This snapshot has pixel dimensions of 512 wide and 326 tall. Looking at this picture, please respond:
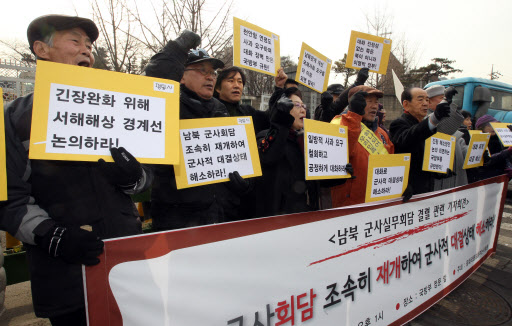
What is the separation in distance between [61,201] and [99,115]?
1.38 ft

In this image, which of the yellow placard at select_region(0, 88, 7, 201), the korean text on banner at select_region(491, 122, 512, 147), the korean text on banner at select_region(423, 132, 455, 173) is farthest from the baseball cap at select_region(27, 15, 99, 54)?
the korean text on banner at select_region(491, 122, 512, 147)

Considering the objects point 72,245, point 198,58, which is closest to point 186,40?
point 198,58

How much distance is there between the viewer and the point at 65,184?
1.43 m

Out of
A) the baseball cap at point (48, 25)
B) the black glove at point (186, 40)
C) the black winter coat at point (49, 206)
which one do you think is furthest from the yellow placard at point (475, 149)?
the baseball cap at point (48, 25)

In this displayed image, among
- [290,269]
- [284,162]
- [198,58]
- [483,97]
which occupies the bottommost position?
[290,269]

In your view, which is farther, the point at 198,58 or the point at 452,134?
the point at 452,134

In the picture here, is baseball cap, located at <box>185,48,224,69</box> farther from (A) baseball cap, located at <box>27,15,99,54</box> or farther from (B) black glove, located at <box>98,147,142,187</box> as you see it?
(B) black glove, located at <box>98,147,142,187</box>

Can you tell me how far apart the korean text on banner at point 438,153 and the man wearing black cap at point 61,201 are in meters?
2.50

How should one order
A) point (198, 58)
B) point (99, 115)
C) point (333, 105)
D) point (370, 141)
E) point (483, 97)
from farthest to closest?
1. point (483, 97)
2. point (333, 105)
3. point (370, 141)
4. point (198, 58)
5. point (99, 115)

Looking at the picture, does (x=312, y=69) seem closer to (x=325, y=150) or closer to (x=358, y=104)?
(x=358, y=104)

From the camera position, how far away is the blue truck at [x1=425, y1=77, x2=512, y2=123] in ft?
25.7

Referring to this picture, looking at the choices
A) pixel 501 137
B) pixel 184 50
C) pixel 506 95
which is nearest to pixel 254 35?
pixel 184 50

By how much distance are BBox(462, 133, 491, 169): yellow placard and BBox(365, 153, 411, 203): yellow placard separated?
1.60 meters

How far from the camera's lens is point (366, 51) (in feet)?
11.3
